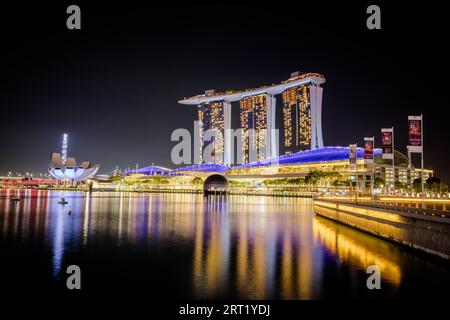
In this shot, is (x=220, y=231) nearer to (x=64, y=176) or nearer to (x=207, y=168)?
(x=207, y=168)

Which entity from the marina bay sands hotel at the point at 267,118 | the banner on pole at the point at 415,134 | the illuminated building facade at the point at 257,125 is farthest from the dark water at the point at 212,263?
the illuminated building facade at the point at 257,125

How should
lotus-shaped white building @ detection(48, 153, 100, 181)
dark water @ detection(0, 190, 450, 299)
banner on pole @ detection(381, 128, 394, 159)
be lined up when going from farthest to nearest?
lotus-shaped white building @ detection(48, 153, 100, 181)
banner on pole @ detection(381, 128, 394, 159)
dark water @ detection(0, 190, 450, 299)

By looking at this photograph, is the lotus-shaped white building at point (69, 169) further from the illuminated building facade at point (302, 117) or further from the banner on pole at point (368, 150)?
the banner on pole at point (368, 150)

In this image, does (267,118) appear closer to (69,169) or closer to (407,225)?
(69,169)

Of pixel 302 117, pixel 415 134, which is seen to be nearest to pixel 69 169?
pixel 302 117

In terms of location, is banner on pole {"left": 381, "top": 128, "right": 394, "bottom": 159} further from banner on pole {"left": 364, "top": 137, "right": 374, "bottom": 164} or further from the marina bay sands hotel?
the marina bay sands hotel

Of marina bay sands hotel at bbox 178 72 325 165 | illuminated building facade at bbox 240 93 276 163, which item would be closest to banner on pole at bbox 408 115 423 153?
marina bay sands hotel at bbox 178 72 325 165

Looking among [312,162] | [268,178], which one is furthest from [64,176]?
[312,162]
